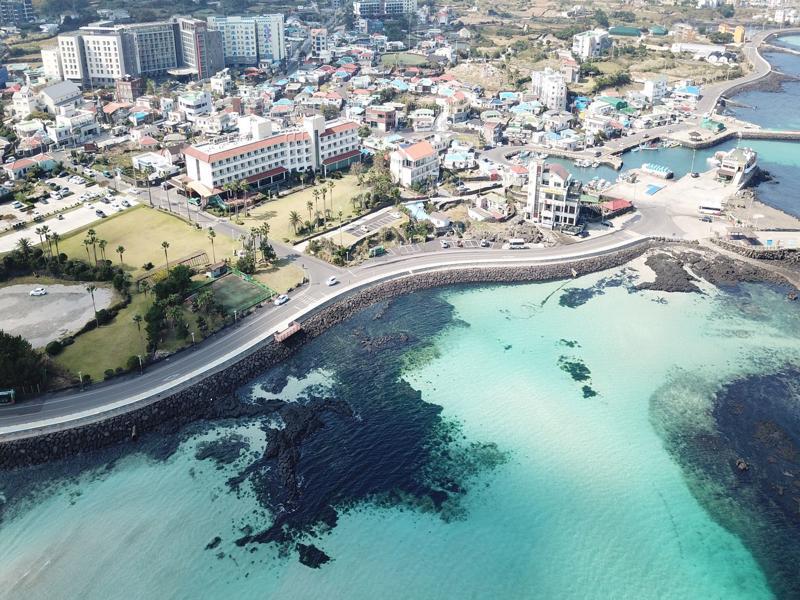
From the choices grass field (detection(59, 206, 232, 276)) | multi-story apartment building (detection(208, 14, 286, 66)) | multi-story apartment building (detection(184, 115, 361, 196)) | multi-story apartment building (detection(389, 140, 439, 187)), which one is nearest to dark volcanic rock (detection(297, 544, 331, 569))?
grass field (detection(59, 206, 232, 276))

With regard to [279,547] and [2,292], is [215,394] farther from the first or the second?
[2,292]

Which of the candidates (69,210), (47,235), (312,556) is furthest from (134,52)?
(312,556)

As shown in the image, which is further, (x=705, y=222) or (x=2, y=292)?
(x=705, y=222)

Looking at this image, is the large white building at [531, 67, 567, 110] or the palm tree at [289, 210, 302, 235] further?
the large white building at [531, 67, 567, 110]

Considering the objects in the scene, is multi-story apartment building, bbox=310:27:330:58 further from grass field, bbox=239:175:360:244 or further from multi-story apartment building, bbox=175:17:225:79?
grass field, bbox=239:175:360:244

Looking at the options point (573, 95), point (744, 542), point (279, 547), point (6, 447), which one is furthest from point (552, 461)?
point (573, 95)

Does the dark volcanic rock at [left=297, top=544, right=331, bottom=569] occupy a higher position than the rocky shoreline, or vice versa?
the rocky shoreline
